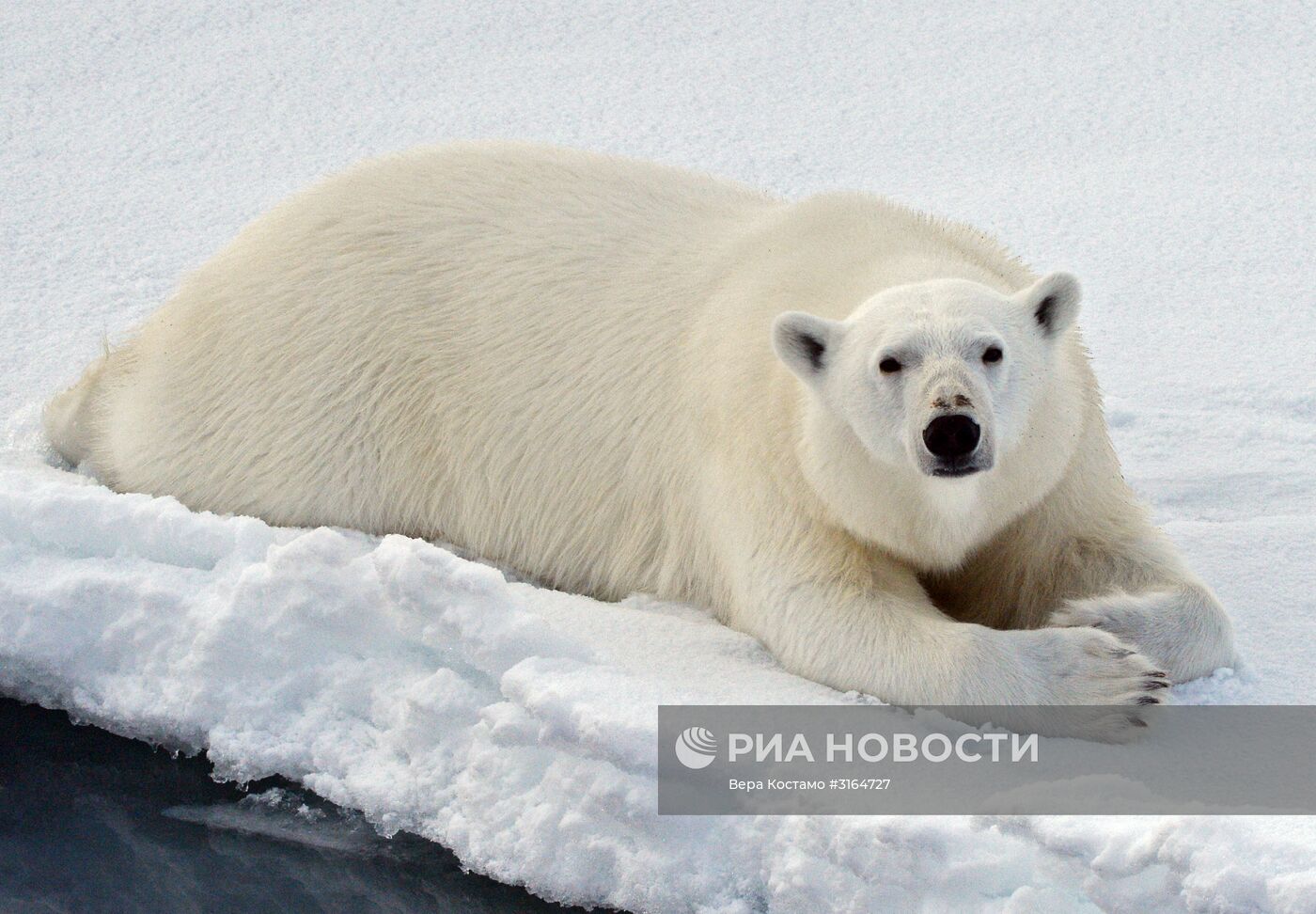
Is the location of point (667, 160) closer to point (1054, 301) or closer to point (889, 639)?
point (1054, 301)

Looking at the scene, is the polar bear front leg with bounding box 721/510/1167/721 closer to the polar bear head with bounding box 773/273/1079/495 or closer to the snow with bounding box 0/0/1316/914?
the snow with bounding box 0/0/1316/914

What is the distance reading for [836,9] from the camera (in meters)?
9.61

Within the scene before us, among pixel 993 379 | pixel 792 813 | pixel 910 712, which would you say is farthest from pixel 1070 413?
pixel 792 813

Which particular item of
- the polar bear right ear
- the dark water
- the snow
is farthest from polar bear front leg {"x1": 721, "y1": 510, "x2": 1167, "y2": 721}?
the dark water

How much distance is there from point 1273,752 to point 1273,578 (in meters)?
0.95

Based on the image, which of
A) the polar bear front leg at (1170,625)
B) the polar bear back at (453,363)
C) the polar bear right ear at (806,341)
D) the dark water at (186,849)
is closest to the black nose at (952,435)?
the polar bear right ear at (806,341)

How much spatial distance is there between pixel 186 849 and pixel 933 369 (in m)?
1.95

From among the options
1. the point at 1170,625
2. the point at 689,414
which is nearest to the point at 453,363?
the point at 689,414

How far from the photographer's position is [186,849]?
149 inches

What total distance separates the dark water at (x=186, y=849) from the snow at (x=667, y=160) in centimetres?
6

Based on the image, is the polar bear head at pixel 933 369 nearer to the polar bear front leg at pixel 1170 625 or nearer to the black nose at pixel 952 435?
the black nose at pixel 952 435

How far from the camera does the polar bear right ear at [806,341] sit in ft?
12.6

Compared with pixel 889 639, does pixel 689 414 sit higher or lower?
higher

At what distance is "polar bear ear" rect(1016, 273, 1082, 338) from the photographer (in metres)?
3.88
